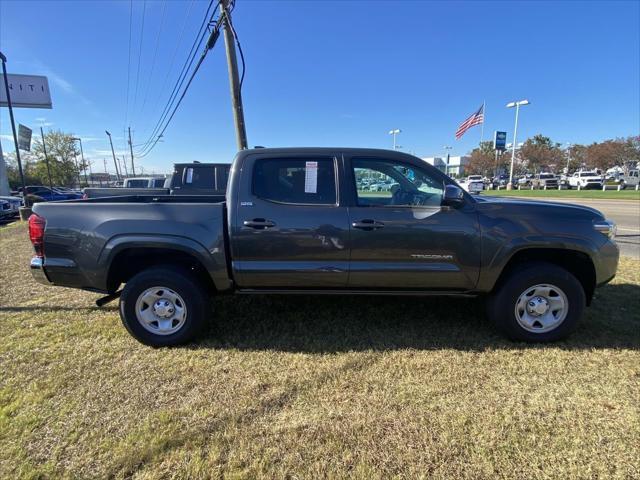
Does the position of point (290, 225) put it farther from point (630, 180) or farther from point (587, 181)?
point (630, 180)

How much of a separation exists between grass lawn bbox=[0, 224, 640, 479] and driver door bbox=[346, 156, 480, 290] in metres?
0.67

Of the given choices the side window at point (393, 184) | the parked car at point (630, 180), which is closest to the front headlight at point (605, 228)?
the side window at point (393, 184)

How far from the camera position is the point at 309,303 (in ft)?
14.7

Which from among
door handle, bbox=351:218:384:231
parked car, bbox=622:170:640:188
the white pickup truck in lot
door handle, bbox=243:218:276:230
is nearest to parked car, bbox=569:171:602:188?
the white pickup truck in lot

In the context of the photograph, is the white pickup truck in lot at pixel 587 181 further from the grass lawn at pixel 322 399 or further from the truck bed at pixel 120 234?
the truck bed at pixel 120 234

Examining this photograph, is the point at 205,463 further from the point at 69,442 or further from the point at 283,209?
the point at 283,209

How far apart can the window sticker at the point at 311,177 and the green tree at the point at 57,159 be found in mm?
65658

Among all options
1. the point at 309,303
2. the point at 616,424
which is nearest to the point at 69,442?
the point at 309,303

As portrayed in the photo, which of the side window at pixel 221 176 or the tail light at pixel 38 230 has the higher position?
the side window at pixel 221 176

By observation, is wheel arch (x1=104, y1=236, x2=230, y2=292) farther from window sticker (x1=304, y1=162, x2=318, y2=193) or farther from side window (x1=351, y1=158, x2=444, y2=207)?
side window (x1=351, y1=158, x2=444, y2=207)

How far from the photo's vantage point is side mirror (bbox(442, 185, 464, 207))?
10.5 feet

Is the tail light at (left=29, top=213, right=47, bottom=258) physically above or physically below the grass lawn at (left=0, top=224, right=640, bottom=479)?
above

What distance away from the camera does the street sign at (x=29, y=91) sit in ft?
112

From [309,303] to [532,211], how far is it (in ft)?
8.47
